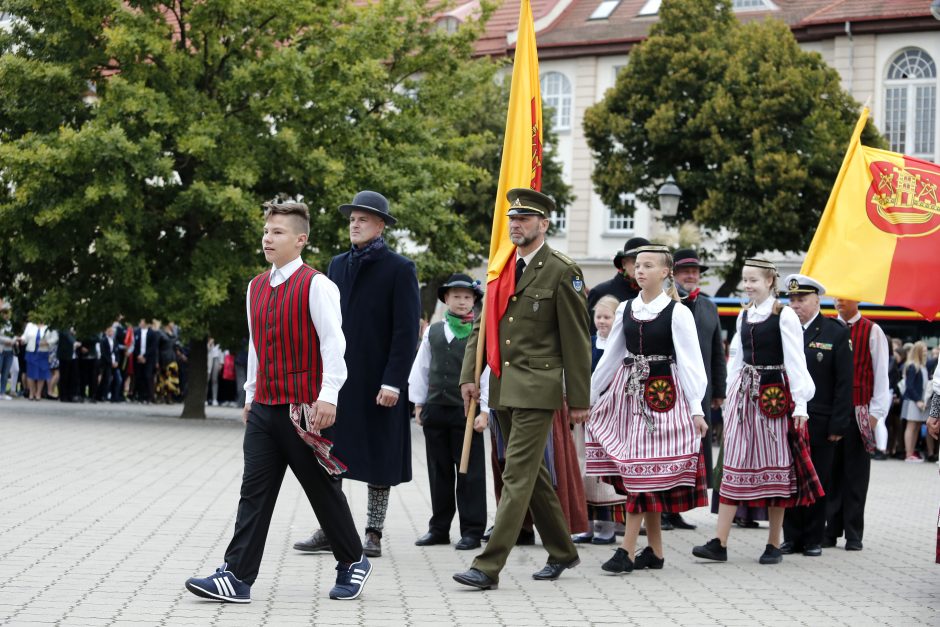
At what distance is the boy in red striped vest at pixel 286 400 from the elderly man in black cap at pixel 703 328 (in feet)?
16.0

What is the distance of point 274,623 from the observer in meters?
6.41

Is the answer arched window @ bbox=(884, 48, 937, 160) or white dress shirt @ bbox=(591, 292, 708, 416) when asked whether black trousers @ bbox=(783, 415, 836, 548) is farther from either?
arched window @ bbox=(884, 48, 937, 160)

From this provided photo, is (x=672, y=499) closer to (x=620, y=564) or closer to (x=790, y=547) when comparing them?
(x=620, y=564)

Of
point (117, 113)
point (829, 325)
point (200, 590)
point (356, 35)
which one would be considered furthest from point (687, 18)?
point (200, 590)

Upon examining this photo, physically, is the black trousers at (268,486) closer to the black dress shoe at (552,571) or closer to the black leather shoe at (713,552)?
the black dress shoe at (552,571)

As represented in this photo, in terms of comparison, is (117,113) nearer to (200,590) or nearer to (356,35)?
(356,35)

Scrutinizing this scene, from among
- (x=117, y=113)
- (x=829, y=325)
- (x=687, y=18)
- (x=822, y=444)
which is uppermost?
(x=687, y=18)

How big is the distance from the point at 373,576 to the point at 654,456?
73.6 inches

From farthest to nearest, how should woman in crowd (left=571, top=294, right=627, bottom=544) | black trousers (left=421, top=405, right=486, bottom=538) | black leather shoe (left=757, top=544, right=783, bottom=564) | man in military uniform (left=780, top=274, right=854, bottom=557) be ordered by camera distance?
man in military uniform (left=780, top=274, right=854, bottom=557) → woman in crowd (left=571, top=294, right=627, bottom=544) → black trousers (left=421, top=405, right=486, bottom=538) → black leather shoe (left=757, top=544, right=783, bottom=564)

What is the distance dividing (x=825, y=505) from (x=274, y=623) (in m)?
5.03

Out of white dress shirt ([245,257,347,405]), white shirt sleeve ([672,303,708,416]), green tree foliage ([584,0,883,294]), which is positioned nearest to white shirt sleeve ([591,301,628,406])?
white shirt sleeve ([672,303,708,416])

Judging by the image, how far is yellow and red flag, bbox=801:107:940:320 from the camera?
9836 mm

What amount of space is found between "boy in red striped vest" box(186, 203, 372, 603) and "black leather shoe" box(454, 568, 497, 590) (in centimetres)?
69

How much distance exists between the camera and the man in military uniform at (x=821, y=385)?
1013 centimetres
